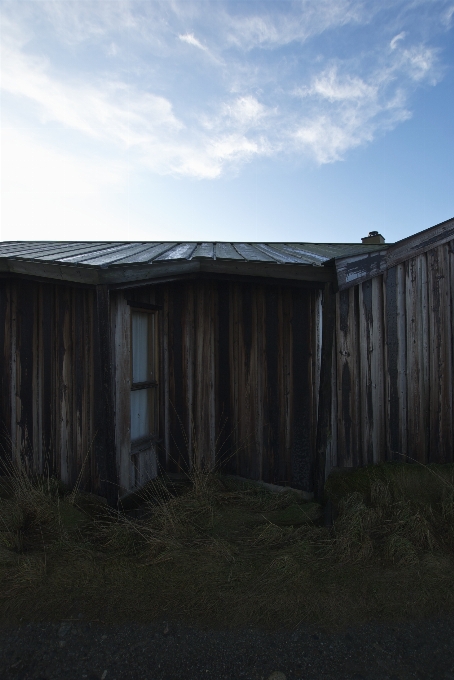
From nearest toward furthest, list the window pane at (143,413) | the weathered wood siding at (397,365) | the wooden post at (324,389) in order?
the wooden post at (324,389)
the window pane at (143,413)
the weathered wood siding at (397,365)

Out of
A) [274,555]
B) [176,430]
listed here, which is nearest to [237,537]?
[274,555]

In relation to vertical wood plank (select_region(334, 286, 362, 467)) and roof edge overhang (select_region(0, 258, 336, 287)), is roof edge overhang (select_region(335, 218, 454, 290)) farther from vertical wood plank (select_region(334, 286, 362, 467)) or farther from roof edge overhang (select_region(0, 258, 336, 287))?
roof edge overhang (select_region(0, 258, 336, 287))

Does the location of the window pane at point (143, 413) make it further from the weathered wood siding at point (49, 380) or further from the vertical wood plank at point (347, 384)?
the vertical wood plank at point (347, 384)

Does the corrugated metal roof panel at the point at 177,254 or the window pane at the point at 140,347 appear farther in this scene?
the window pane at the point at 140,347

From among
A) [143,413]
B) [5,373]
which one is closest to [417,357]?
[143,413]

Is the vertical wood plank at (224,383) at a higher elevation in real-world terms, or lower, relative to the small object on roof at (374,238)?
lower

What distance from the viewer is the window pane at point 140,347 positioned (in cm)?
501

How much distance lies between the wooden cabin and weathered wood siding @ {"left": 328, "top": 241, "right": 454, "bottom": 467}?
0.02m

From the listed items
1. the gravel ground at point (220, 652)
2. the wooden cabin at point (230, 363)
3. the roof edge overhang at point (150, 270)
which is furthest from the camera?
the wooden cabin at point (230, 363)

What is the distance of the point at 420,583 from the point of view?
306 cm

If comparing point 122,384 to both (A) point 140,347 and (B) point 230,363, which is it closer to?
(A) point 140,347

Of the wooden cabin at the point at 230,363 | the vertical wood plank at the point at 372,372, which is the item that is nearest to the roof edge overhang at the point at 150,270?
the wooden cabin at the point at 230,363

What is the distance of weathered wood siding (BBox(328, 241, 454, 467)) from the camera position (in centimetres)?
504

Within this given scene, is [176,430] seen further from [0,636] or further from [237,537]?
[0,636]
